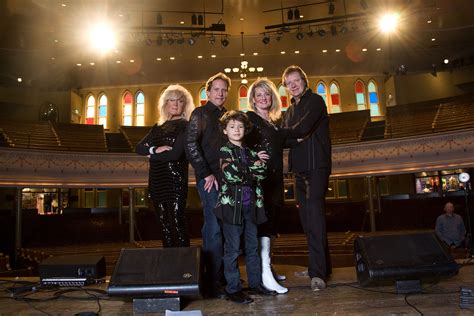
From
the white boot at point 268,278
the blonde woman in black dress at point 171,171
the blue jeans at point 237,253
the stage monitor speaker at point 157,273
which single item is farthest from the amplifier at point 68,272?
the white boot at point 268,278

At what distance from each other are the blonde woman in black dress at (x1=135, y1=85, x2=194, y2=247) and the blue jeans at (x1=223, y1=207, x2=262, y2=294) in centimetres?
55

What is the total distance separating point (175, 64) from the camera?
16.4 meters

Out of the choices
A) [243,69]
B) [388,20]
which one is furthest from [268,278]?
[243,69]

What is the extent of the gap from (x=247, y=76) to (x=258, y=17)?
4480mm

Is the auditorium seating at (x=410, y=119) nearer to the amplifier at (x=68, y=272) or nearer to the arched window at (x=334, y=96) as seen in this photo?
the arched window at (x=334, y=96)

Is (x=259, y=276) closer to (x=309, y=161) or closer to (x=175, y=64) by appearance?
(x=309, y=161)

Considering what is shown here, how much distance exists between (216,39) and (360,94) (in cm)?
720

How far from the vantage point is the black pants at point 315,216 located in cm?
273

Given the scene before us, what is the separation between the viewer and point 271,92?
2.83 meters

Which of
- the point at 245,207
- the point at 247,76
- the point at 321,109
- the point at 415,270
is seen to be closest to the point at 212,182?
the point at 245,207

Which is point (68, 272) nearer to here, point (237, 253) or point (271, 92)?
point (237, 253)

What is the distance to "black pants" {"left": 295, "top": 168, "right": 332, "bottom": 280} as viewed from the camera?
2734 mm

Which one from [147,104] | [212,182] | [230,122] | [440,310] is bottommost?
[440,310]

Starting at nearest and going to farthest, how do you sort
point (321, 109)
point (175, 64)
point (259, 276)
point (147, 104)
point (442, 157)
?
point (259, 276)
point (321, 109)
point (442, 157)
point (175, 64)
point (147, 104)
